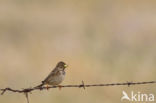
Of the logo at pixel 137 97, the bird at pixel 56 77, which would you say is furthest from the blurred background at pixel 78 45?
the bird at pixel 56 77

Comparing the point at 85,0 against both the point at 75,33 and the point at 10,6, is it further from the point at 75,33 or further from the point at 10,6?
the point at 75,33

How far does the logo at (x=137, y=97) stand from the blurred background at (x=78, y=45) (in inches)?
22.6

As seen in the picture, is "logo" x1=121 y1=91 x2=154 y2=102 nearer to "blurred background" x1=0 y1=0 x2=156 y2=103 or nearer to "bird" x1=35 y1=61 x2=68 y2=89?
"blurred background" x1=0 y1=0 x2=156 y2=103

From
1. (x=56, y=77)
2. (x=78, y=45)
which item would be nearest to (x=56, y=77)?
(x=56, y=77)

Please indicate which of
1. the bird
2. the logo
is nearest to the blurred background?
the logo

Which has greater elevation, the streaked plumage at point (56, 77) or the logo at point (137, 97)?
the streaked plumage at point (56, 77)

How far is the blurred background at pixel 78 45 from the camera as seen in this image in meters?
20.4

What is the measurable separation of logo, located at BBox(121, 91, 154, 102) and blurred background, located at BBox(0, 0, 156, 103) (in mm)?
573

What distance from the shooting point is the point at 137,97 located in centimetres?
1869

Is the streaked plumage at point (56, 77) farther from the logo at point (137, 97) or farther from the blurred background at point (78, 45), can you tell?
the blurred background at point (78, 45)

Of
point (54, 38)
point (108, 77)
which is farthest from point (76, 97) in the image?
point (54, 38)

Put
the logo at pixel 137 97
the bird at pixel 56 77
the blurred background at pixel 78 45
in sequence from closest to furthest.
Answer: the bird at pixel 56 77
the logo at pixel 137 97
the blurred background at pixel 78 45

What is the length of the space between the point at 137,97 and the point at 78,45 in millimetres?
6339

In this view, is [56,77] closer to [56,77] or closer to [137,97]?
[56,77]
